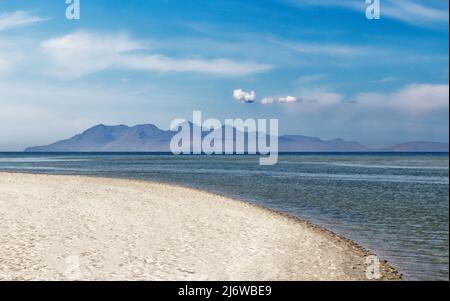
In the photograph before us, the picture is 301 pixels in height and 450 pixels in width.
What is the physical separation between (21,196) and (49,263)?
63.2 ft

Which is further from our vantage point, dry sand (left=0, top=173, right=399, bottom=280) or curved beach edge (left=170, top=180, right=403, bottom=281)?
curved beach edge (left=170, top=180, right=403, bottom=281)

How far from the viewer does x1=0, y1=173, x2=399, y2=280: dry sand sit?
13.4 meters

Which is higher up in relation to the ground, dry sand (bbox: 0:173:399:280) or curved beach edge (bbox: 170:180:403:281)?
dry sand (bbox: 0:173:399:280)

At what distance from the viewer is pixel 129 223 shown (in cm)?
2220

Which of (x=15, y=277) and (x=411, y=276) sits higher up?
(x=15, y=277)

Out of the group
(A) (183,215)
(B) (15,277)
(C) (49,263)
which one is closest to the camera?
(B) (15,277)

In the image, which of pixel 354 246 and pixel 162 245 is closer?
pixel 162 245

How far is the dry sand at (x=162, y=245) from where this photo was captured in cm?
1342

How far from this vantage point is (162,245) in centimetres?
1723

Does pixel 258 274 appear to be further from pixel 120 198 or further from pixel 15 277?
pixel 120 198

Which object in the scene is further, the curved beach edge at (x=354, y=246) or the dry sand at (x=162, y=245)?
the curved beach edge at (x=354, y=246)

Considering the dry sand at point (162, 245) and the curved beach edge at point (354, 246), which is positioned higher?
the dry sand at point (162, 245)

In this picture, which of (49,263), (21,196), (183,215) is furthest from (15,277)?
(21,196)

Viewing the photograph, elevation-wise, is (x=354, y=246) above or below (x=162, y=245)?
below
